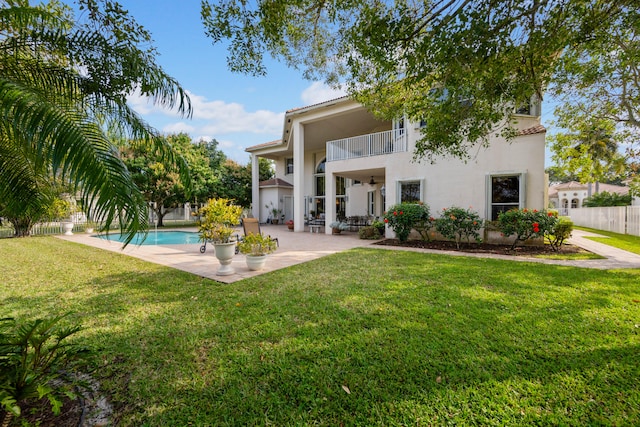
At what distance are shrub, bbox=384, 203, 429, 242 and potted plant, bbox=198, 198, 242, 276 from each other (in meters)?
6.92

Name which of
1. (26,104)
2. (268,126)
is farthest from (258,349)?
(268,126)

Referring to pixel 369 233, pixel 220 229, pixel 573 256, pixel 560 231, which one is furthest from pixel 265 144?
pixel 573 256

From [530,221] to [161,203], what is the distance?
2230 centimetres

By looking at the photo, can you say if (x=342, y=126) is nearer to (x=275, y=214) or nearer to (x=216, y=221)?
(x=275, y=214)

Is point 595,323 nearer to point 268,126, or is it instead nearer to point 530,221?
point 530,221

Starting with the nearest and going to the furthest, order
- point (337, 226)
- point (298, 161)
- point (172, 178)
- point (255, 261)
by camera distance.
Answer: point (255, 261)
point (337, 226)
point (298, 161)
point (172, 178)

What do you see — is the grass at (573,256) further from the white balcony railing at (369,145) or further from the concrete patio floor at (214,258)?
the white balcony railing at (369,145)

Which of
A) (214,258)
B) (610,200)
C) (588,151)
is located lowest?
(214,258)

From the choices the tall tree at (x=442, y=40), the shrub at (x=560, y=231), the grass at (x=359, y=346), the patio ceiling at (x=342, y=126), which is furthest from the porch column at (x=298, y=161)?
the shrub at (x=560, y=231)

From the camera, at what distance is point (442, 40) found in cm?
373

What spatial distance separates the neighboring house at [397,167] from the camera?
386 inches

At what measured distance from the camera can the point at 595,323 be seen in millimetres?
3666

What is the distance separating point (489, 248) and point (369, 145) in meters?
7.32

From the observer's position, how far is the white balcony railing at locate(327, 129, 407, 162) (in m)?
12.7
